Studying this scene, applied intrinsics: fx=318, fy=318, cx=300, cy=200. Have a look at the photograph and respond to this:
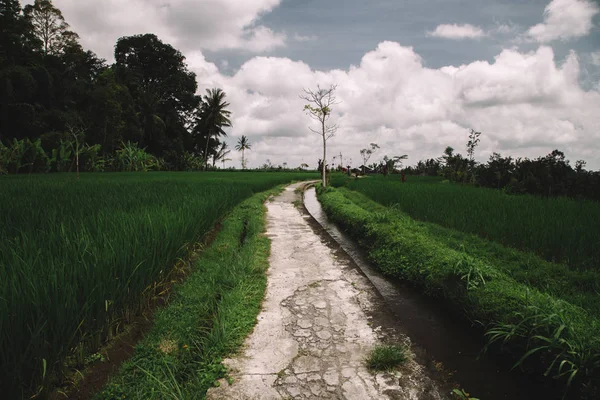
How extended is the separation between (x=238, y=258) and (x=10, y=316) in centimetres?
284

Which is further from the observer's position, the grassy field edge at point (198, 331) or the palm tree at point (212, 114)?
the palm tree at point (212, 114)

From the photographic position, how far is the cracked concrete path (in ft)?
6.76

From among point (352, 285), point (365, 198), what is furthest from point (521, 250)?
point (365, 198)

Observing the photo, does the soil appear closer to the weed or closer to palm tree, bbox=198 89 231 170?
the weed

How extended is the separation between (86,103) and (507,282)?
95.6ft

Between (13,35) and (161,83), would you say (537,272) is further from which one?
(161,83)

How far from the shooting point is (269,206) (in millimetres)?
10484

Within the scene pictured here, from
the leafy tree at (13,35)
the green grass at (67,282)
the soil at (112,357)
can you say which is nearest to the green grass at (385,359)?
the soil at (112,357)

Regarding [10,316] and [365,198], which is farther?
[365,198]

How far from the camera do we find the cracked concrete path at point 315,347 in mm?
2061

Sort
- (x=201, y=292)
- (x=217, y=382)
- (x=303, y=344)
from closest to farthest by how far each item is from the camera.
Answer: (x=217, y=382), (x=303, y=344), (x=201, y=292)

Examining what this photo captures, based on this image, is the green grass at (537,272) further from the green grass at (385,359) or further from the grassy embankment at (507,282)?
the green grass at (385,359)

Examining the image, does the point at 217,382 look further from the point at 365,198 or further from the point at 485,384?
the point at 365,198

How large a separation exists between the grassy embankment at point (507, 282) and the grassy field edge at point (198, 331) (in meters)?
2.06
